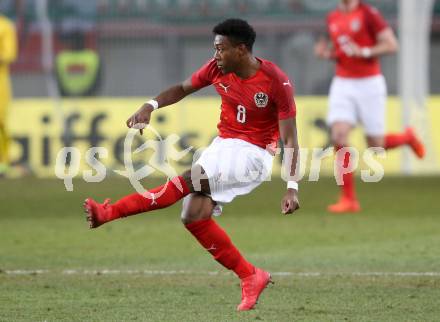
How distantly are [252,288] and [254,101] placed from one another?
117 centimetres

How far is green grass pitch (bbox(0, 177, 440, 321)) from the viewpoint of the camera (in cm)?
749

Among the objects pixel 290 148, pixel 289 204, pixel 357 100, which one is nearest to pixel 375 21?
pixel 357 100

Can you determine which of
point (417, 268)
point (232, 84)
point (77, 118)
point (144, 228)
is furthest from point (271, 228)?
point (77, 118)

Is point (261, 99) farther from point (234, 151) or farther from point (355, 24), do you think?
point (355, 24)

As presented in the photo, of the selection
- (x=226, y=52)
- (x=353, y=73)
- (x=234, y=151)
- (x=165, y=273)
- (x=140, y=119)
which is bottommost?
(x=165, y=273)

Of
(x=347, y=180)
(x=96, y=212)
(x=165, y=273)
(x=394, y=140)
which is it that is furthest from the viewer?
(x=394, y=140)

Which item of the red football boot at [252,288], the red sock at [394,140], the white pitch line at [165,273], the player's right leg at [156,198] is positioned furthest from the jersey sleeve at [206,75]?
the red sock at [394,140]

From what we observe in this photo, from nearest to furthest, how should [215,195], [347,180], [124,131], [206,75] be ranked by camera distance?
1. [215,195]
2. [206,75]
3. [347,180]
4. [124,131]

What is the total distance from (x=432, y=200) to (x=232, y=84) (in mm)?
8066

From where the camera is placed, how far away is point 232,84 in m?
7.84

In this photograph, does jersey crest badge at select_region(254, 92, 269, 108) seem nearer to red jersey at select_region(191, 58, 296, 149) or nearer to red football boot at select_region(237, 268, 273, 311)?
red jersey at select_region(191, 58, 296, 149)

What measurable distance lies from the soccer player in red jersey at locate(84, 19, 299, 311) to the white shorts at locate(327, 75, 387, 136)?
5900 millimetres

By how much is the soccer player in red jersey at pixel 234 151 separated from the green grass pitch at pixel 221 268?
0.44 m

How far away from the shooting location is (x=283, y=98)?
7.58m
